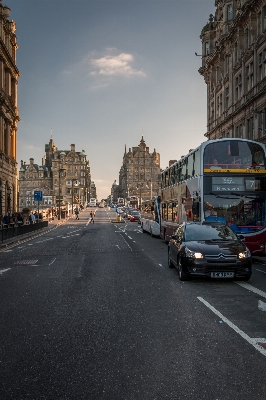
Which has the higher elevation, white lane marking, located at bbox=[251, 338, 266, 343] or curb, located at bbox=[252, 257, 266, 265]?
white lane marking, located at bbox=[251, 338, 266, 343]

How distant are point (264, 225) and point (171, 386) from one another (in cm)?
1203

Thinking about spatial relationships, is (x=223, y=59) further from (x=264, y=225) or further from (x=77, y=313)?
(x=77, y=313)

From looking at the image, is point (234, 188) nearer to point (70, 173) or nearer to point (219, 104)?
point (219, 104)

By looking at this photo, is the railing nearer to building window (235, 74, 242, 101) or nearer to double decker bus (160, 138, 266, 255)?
double decker bus (160, 138, 266, 255)

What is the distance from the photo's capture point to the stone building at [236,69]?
33812 mm

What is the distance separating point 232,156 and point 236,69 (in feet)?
92.0

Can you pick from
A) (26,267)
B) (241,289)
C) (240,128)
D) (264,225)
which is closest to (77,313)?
(241,289)

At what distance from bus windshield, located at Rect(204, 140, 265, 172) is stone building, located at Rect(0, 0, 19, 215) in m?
30.8

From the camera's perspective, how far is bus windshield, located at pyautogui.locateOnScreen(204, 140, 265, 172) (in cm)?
1532

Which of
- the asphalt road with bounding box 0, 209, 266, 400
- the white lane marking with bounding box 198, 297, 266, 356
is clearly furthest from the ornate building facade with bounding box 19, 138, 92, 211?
the white lane marking with bounding box 198, 297, 266, 356

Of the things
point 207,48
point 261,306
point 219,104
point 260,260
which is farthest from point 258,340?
point 207,48

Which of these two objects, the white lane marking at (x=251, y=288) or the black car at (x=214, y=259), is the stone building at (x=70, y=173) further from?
the white lane marking at (x=251, y=288)

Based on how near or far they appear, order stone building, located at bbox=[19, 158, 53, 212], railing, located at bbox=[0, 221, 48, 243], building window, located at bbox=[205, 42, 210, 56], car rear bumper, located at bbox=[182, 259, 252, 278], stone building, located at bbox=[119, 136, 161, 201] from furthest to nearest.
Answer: stone building, located at bbox=[119, 136, 161, 201]
stone building, located at bbox=[19, 158, 53, 212]
building window, located at bbox=[205, 42, 210, 56]
railing, located at bbox=[0, 221, 48, 243]
car rear bumper, located at bbox=[182, 259, 252, 278]

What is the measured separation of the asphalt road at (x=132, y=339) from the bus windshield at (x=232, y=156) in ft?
17.7
